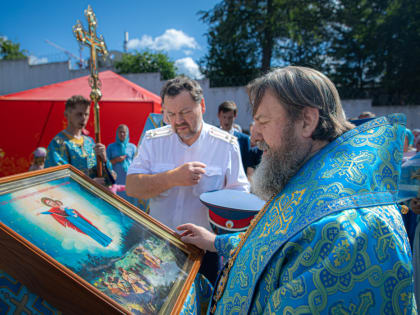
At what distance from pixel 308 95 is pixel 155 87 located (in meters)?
19.0

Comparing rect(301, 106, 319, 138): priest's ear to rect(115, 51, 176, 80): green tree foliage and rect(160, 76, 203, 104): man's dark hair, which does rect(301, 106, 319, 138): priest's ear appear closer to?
rect(160, 76, 203, 104): man's dark hair

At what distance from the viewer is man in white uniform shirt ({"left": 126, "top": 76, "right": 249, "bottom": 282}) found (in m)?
2.00

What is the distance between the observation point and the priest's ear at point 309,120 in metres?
1.08

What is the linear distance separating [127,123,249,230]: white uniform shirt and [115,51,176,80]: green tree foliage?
21.5m

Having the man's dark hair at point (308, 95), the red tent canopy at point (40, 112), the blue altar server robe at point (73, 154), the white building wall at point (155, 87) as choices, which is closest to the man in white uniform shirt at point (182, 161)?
the man's dark hair at point (308, 95)

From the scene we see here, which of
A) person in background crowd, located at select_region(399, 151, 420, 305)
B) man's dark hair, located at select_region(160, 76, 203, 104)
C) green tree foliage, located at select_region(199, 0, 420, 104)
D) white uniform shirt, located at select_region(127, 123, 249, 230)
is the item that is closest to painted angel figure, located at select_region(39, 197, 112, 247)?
white uniform shirt, located at select_region(127, 123, 249, 230)

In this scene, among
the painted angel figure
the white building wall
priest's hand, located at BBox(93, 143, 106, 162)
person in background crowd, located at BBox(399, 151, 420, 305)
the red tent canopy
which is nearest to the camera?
the painted angel figure

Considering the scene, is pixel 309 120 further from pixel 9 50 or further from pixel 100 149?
pixel 9 50

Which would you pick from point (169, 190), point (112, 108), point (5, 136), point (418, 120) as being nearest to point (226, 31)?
point (418, 120)

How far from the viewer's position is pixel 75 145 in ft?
11.2

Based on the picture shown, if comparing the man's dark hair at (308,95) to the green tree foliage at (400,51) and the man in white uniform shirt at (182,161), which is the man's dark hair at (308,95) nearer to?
the man in white uniform shirt at (182,161)

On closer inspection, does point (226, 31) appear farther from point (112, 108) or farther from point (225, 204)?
point (225, 204)

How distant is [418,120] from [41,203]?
63.1ft

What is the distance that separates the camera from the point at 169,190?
2.13 metres
